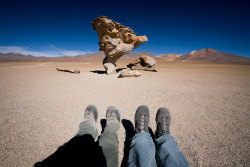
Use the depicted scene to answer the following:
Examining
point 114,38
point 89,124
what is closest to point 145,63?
point 114,38

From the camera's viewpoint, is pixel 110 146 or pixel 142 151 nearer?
pixel 142 151

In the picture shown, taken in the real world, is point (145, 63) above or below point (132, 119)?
above

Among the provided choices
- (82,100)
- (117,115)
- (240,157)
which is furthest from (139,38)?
(240,157)

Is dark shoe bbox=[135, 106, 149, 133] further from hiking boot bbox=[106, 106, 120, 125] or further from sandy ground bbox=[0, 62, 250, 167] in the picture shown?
hiking boot bbox=[106, 106, 120, 125]

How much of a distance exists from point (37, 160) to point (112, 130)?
3.43 feet

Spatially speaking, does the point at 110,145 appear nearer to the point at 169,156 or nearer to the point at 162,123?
the point at 169,156

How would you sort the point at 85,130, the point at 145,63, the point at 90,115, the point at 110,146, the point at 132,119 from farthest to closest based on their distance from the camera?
1. the point at 145,63
2. the point at 132,119
3. the point at 90,115
4. the point at 85,130
5. the point at 110,146

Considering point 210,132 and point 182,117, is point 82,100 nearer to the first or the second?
point 182,117

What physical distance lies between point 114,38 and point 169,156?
405 inches

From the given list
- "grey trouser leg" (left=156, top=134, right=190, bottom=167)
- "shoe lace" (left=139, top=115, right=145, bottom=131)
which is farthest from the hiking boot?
"grey trouser leg" (left=156, top=134, right=190, bottom=167)

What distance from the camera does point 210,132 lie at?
6.66ft

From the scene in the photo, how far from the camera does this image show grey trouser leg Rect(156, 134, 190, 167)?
4.06 feet

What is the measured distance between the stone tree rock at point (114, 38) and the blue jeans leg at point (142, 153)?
8868 mm

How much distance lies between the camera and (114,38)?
1021cm
